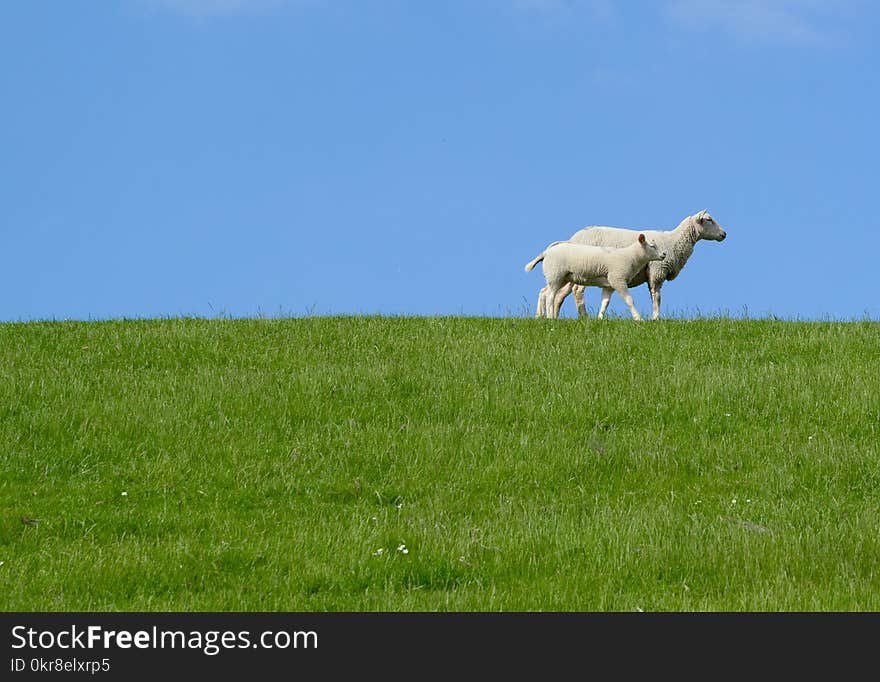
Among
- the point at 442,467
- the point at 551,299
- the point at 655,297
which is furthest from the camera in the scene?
the point at 655,297

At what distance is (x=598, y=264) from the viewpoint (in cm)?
2109

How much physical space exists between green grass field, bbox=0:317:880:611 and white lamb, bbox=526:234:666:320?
7.60ft

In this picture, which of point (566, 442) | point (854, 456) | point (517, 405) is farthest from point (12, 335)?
point (854, 456)

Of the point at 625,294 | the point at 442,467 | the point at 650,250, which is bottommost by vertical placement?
the point at 442,467

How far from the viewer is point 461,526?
33.5 ft

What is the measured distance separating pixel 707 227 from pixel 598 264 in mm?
4268

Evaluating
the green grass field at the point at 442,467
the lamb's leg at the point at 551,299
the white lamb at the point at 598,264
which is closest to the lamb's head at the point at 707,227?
the white lamb at the point at 598,264

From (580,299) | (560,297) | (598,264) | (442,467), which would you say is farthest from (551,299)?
(442,467)

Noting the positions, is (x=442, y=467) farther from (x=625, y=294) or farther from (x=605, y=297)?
(x=605, y=297)

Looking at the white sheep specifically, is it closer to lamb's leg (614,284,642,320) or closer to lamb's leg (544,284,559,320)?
lamb's leg (544,284,559,320)

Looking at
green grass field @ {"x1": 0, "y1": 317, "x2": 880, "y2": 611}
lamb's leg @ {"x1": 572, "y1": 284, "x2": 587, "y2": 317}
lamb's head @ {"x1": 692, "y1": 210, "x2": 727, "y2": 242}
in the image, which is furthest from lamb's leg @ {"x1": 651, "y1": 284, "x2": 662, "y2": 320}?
green grass field @ {"x1": 0, "y1": 317, "x2": 880, "y2": 611}

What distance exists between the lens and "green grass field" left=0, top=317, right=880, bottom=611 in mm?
8828
